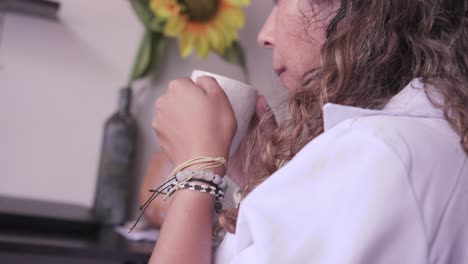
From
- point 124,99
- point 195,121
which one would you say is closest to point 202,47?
point 124,99

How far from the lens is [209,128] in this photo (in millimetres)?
721

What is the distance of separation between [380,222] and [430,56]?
265 mm

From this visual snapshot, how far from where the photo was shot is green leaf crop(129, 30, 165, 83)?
1630 millimetres

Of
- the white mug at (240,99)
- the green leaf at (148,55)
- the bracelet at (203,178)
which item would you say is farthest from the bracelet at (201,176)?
the green leaf at (148,55)

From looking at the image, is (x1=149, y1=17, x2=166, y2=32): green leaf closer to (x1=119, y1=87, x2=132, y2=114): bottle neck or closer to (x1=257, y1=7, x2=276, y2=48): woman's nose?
(x1=119, y1=87, x2=132, y2=114): bottle neck

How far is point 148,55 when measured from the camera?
1.63 metres

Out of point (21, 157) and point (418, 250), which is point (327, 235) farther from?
point (21, 157)

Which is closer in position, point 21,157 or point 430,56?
point 430,56

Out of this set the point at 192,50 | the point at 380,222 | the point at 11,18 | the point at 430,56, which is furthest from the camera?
the point at 192,50

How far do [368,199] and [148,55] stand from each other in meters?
1.23

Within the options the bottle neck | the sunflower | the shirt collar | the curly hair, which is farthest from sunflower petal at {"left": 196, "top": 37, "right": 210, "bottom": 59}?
the shirt collar

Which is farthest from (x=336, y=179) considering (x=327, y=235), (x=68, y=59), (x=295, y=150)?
(x=68, y=59)

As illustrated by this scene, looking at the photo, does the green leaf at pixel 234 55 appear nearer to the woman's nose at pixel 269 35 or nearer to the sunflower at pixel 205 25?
the sunflower at pixel 205 25

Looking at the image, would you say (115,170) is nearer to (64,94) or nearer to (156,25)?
(64,94)
